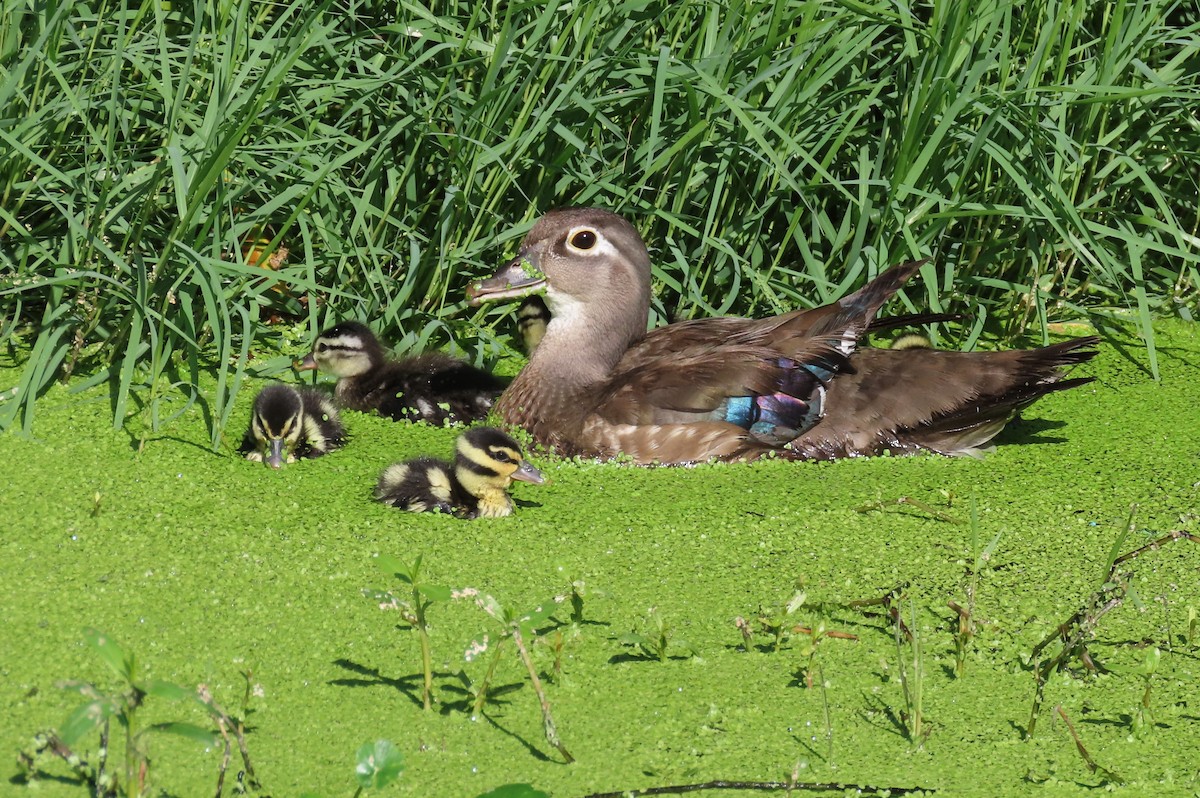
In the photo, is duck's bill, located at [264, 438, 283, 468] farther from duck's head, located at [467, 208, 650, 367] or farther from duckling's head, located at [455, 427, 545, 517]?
duck's head, located at [467, 208, 650, 367]

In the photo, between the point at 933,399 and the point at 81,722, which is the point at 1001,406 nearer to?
the point at 933,399

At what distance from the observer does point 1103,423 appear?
536cm

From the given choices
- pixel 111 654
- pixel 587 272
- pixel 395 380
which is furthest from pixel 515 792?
pixel 587 272

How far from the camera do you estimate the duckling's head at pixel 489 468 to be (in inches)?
170

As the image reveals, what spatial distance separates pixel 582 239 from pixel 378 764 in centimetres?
308

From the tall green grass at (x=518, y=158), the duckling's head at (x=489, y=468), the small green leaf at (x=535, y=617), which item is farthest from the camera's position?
the tall green grass at (x=518, y=158)

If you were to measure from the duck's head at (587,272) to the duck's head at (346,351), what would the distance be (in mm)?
441

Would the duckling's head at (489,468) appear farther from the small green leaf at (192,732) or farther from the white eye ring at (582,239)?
the small green leaf at (192,732)

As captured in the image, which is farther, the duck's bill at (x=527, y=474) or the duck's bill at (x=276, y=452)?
the duck's bill at (x=276, y=452)

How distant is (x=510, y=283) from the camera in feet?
17.9

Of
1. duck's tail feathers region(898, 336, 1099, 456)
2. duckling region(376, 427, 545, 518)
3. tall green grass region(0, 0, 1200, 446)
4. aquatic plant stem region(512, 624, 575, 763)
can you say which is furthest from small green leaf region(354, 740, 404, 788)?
duck's tail feathers region(898, 336, 1099, 456)

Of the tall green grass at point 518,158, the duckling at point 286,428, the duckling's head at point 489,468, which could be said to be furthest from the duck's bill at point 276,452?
the duckling's head at point 489,468

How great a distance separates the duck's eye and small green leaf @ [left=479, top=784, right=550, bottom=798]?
297cm

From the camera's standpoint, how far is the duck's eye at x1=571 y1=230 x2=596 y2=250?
543cm
